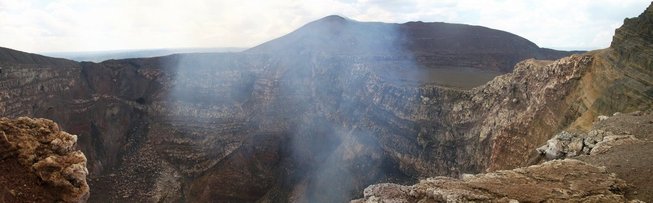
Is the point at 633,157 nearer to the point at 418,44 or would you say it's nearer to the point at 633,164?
the point at 633,164

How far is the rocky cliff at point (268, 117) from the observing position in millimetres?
34281

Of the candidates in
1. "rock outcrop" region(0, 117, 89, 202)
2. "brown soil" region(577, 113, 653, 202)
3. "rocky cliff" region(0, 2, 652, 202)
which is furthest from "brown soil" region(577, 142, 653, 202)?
"rocky cliff" region(0, 2, 652, 202)

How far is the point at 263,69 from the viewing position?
162 feet

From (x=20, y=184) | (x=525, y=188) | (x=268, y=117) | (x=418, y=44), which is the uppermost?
(x=418, y=44)

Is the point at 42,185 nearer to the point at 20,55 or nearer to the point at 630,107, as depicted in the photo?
the point at 630,107

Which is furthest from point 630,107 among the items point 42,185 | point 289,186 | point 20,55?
point 20,55

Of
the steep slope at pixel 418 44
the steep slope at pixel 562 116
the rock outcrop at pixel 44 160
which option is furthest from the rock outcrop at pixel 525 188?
the steep slope at pixel 418 44

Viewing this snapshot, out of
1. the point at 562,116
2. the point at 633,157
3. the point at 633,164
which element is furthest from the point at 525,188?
the point at 562,116

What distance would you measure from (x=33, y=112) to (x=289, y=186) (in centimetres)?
2234

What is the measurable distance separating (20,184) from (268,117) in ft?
131

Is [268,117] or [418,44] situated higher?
[418,44]

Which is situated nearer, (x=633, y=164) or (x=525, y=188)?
(x=525, y=188)

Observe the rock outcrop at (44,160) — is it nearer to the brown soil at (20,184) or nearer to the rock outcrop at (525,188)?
the brown soil at (20,184)

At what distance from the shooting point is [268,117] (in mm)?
47781
